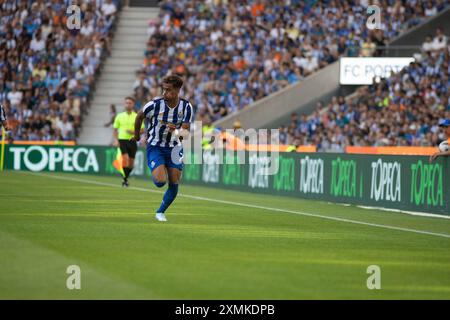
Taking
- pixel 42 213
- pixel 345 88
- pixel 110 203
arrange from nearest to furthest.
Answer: pixel 42 213
pixel 110 203
pixel 345 88

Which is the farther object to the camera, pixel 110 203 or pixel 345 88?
pixel 345 88

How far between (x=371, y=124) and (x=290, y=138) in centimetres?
439

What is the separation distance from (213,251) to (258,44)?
30564 mm

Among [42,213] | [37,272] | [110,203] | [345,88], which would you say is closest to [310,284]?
[37,272]

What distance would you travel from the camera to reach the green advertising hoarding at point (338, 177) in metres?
23.5

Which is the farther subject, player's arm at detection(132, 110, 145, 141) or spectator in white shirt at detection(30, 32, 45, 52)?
spectator in white shirt at detection(30, 32, 45, 52)

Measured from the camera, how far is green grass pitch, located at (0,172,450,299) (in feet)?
35.1

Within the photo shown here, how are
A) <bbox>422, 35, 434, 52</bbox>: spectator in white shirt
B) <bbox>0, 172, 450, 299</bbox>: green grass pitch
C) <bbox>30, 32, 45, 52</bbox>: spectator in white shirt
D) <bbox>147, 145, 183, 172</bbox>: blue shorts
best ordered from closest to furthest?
<bbox>0, 172, 450, 299</bbox>: green grass pitch < <bbox>147, 145, 183, 172</bbox>: blue shorts < <bbox>422, 35, 434, 52</bbox>: spectator in white shirt < <bbox>30, 32, 45, 52</bbox>: spectator in white shirt

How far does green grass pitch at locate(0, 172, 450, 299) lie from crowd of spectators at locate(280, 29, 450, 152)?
8316mm

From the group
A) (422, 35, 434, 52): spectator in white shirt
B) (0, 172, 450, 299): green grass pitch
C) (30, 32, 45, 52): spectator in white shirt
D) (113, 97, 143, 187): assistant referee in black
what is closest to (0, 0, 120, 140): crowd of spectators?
(30, 32, 45, 52): spectator in white shirt

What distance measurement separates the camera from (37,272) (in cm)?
1150

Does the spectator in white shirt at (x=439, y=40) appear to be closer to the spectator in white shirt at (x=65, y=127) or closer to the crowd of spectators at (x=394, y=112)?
the crowd of spectators at (x=394, y=112)

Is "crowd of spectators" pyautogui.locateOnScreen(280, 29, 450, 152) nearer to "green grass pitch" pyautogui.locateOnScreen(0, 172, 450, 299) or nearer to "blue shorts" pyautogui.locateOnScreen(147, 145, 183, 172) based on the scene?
"green grass pitch" pyautogui.locateOnScreen(0, 172, 450, 299)

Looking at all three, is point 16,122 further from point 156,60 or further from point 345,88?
point 345,88
